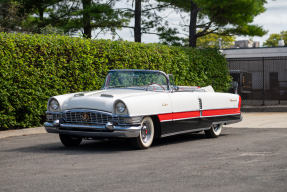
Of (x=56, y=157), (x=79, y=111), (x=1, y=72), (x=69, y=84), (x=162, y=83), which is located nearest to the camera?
(x=56, y=157)

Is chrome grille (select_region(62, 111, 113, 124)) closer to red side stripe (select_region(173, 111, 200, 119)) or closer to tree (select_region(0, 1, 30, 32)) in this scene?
red side stripe (select_region(173, 111, 200, 119))

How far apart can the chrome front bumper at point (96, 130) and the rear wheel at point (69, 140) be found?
51cm

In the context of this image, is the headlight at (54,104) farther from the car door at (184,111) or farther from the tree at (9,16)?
the tree at (9,16)

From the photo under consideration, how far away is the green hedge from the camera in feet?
37.3

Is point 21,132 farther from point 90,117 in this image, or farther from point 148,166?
point 148,166

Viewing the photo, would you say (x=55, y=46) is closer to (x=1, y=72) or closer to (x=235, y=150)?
(x=1, y=72)

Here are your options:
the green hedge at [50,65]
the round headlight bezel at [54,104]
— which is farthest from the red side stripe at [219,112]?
the green hedge at [50,65]

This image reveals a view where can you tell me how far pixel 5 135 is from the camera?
35.3ft

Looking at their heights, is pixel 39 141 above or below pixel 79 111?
below

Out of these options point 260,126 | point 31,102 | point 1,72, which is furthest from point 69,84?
point 260,126

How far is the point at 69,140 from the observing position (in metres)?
8.67

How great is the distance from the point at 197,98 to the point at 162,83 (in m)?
0.85

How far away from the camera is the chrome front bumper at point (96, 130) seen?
25.1 ft

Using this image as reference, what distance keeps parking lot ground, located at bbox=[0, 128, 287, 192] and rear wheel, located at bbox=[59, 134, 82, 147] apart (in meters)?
0.15
